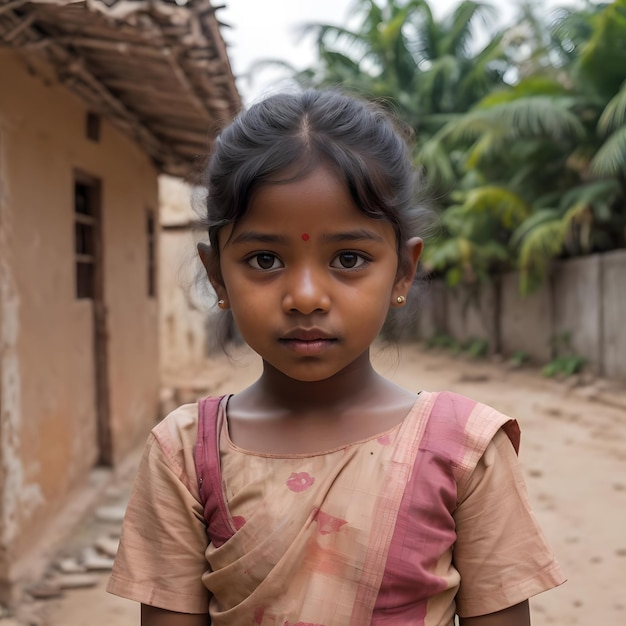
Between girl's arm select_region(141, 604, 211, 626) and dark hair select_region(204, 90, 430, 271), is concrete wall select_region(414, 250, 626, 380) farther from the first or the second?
girl's arm select_region(141, 604, 211, 626)

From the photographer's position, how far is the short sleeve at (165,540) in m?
1.22

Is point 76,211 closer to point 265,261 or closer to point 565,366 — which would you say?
point 265,261

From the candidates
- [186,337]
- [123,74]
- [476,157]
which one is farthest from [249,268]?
[186,337]

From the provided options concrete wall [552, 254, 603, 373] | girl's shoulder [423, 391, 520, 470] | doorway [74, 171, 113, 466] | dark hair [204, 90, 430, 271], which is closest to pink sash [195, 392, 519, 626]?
girl's shoulder [423, 391, 520, 470]

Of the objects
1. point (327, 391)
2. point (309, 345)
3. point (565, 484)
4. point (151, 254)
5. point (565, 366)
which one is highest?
point (151, 254)

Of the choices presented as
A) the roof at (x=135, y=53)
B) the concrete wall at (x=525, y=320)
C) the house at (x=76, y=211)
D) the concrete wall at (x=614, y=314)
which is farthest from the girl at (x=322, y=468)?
the concrete wall at (x=525, y=320)

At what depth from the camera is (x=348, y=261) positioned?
118 cm

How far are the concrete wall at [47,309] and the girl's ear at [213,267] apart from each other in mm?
2173

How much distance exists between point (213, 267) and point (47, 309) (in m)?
2.85

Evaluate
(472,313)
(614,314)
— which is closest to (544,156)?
(614,314)

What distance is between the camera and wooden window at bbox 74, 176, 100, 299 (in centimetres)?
500

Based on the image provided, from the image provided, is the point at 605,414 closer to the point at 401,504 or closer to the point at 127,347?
the point at 127,347

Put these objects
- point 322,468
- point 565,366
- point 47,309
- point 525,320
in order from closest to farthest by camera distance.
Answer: point 322,468, point 47,309, point 565,366, point 525,320

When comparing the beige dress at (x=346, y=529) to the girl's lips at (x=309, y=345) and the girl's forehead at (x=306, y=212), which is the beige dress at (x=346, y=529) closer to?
the girl's lips at (x=309, y=345)
